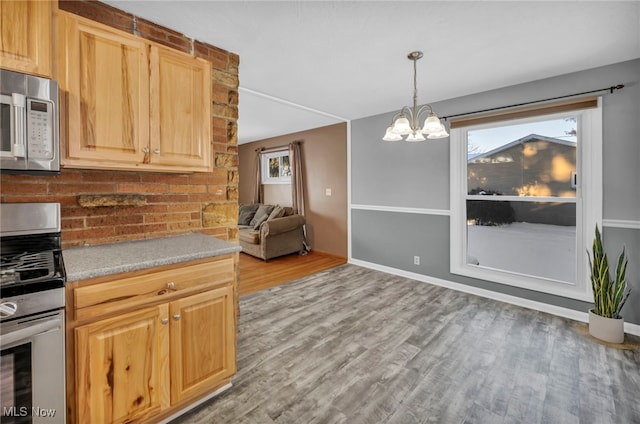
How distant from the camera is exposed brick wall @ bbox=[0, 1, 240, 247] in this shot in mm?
1607

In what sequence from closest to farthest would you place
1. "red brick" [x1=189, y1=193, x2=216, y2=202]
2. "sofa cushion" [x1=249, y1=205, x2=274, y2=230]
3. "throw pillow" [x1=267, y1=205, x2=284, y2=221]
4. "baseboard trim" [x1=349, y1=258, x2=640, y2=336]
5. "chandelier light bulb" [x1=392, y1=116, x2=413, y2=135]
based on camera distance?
"red brick" [x1=189, y1=193, x2=216, y2=202], "chandelier light bulb" [x1=392, y1=116, x2=413, y2=135], "baseboard trim" [x1=349, y1=258, x2=640, y2=336], "throw pillow" [x1=267, y1=205, x2=284, y2=221], "sofa cushion" [x1=249, y1=205, x2=274, y2=230]

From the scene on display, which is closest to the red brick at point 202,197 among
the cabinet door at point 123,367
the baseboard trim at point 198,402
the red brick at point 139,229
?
the red brick at point 139,229

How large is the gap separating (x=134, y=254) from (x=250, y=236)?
3.59 meters

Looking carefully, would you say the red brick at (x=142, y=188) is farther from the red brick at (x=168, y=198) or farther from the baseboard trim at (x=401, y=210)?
the baseboard trim at (x=401, y=210)

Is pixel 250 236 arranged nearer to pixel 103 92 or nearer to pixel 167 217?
pixel 167 217

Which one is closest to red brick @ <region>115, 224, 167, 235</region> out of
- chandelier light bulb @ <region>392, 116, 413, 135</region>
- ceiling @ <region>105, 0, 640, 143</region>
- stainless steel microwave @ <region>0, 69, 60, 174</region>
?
stainless steel microwave @ <region>0, 69, 60, 174</region>

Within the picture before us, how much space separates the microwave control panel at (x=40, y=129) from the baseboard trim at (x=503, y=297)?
151 inches

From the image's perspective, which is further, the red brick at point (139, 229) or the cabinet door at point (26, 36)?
the red brick at point (139, 229)

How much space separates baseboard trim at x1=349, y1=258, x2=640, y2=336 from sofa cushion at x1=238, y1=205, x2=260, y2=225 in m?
2.89

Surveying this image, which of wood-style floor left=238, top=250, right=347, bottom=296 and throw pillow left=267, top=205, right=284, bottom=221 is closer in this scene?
wood-style floor left=238, top=250, right=347, bottom=296

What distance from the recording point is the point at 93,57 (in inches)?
58.2

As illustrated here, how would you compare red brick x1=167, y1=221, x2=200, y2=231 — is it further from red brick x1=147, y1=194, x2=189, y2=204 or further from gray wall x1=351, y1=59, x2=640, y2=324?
gray wall x1=351, y1=59, x2=640, y2=324

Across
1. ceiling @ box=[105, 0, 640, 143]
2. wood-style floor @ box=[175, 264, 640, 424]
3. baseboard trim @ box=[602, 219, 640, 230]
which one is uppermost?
ceiling @ box=[105, 0, 640, 143]

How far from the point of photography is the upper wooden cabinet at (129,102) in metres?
Answer: 1.43
